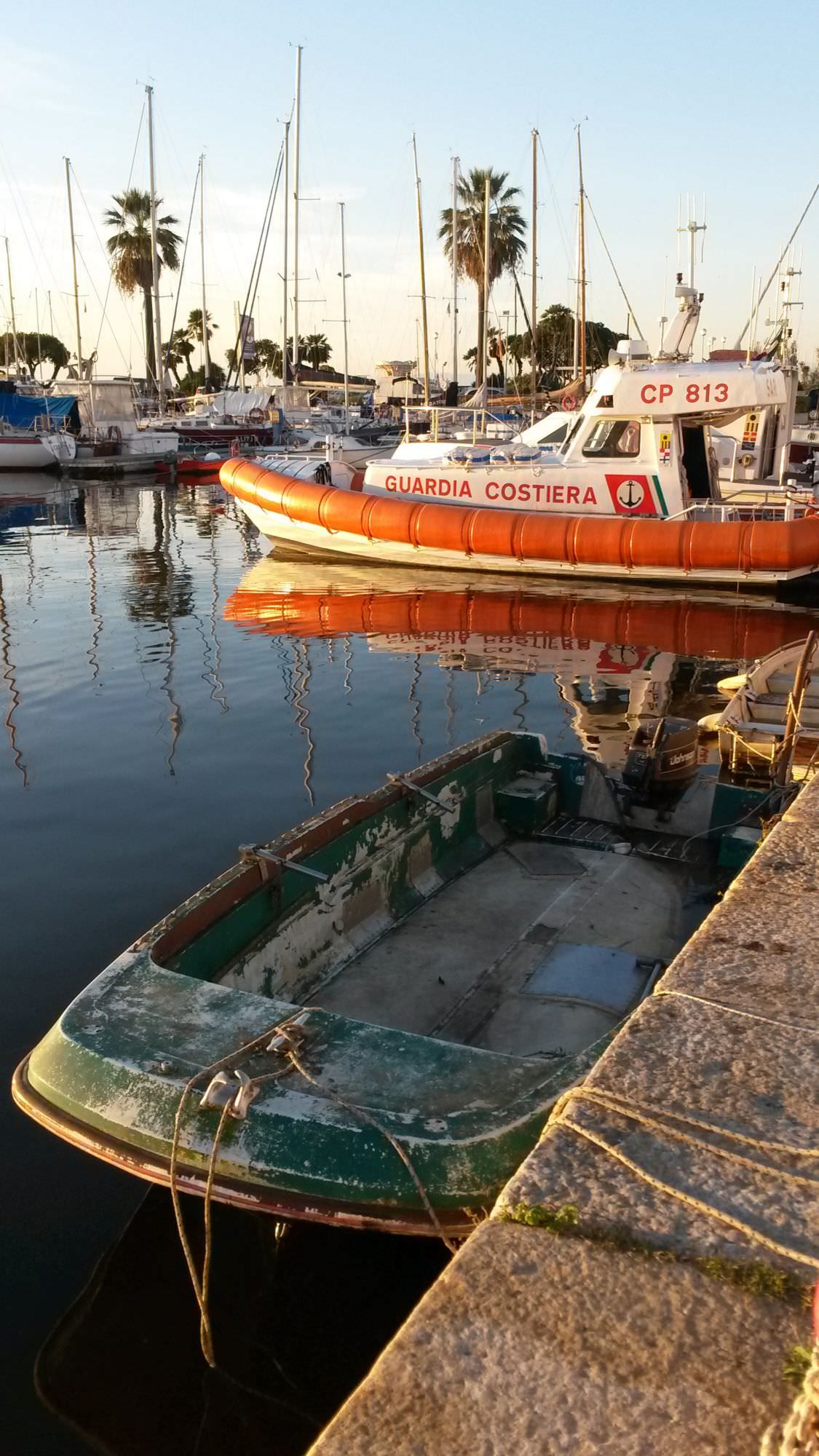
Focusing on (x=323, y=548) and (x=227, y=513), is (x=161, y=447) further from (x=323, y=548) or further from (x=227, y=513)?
(x=323, y=548)

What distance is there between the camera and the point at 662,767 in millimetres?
7289

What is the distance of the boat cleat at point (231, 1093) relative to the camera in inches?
124

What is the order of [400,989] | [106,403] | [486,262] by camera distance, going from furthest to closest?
1. [106,403]
2. [486,262]
3. [400,989]

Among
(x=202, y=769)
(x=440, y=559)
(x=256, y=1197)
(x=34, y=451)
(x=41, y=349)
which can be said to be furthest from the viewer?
(x=41, y=349)

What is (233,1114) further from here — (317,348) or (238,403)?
(317,348)

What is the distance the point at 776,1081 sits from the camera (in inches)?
115

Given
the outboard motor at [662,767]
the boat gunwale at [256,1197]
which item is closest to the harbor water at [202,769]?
the boat gunwale at [256,1197]

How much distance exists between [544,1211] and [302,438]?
145 feet

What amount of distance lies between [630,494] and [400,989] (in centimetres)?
1427

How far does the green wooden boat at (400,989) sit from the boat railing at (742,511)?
441 inches

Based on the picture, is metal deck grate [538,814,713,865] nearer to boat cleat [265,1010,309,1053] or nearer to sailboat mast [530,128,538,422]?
boat cleat [265,1010,309,1053]

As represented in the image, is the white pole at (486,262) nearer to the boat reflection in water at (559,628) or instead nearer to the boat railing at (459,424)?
the boat railing at (459,424)

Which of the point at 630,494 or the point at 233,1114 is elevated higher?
the point at 630,494

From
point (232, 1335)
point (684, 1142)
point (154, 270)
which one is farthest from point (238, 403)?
point (684, 1142)
